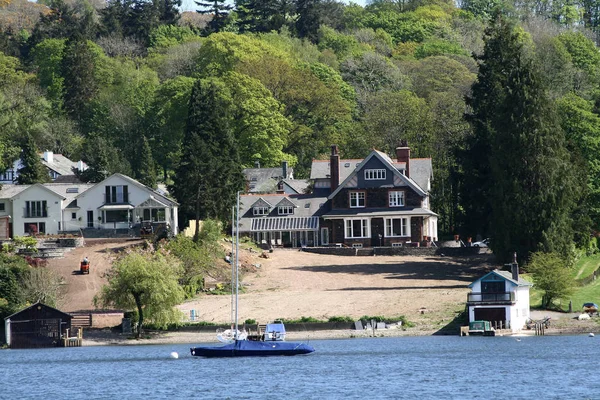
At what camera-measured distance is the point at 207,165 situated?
360 ft

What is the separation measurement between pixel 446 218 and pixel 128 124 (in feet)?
139

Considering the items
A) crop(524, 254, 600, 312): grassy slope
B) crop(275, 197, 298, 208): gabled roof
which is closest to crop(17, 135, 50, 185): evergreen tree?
crop(275, 197, 298, 208): gabled roof

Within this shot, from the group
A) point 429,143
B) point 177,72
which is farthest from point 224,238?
point 177,72

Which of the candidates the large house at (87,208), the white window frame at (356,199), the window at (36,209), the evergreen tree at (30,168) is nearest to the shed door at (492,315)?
the white window frame at (356,199)

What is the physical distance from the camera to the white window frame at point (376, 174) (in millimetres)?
120812

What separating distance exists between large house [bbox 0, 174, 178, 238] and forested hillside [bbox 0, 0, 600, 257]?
20.0 feet

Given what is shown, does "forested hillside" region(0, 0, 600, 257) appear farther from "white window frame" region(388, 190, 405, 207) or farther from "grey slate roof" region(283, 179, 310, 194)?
"grey slate roof" region(283, 179, 310, 194)

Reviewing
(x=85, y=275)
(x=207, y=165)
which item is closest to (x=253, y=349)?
(x=85, y=275)

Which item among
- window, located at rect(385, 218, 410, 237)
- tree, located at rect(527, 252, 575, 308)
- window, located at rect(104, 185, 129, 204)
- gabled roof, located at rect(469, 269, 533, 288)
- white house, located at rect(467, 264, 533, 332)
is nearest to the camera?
gabled roof, located at rect(469, 269, 533, 288)

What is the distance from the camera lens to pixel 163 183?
487 ft

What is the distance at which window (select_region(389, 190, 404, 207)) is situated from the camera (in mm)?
120875

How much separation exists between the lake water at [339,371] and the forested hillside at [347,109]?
18506 millimetres

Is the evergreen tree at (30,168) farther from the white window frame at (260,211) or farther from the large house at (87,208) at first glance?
the white window frame at (260,211)

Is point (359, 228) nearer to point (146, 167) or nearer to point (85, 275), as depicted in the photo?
point (146, 167)
